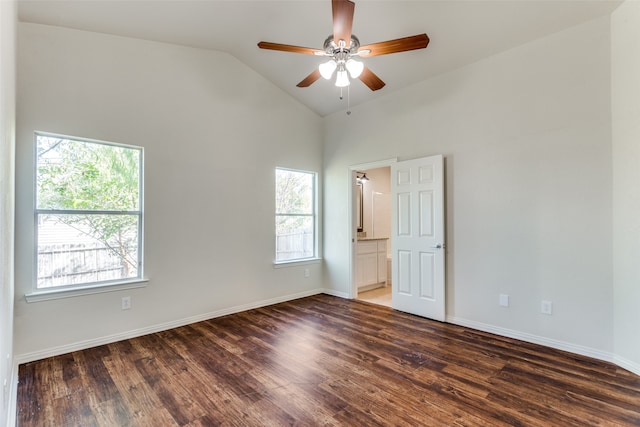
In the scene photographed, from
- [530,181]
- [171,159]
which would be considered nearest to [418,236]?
[530,181]

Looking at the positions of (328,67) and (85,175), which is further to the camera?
(85,175)

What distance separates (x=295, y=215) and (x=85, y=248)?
2.76 metres

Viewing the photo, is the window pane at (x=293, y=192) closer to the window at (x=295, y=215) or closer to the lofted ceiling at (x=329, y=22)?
the window at (x=295, y=215)

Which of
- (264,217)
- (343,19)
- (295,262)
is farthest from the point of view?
(295,262)

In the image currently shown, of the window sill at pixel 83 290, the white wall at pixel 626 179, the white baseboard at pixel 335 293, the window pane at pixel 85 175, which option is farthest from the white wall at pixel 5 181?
the white wall at pixel 626 179

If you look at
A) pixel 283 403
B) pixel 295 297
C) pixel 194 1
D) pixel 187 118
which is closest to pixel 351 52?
pixel 194 1

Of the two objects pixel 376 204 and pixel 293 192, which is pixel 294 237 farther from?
pixel 376 204

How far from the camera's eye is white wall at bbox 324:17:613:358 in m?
2.81

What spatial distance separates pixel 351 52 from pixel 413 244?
2.54 m

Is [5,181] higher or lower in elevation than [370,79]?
lower

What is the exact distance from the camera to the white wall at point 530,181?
2809mm

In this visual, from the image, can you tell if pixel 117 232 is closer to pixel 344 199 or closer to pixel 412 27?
pixel 344 199

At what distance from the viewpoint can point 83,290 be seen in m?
3.01

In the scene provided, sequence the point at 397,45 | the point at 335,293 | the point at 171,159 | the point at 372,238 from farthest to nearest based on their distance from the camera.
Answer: the point at 372,238 < the point at 335,293 < the point at 171,159 < the point at 397,45
